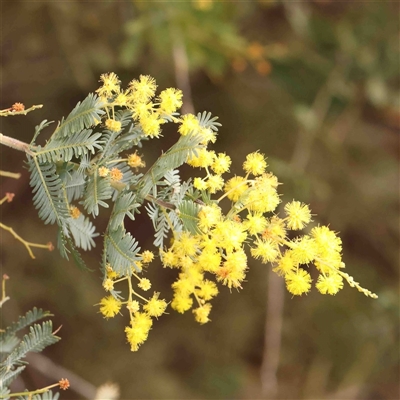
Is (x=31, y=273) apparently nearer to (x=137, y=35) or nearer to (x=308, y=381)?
(x=137, y=35)

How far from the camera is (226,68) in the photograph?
2.51 metres

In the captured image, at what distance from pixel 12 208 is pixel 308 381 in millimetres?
1932

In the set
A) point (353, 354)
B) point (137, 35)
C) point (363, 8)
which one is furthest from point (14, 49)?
point (353, 354)

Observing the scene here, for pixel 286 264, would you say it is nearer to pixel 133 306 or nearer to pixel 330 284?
pixel 330 284

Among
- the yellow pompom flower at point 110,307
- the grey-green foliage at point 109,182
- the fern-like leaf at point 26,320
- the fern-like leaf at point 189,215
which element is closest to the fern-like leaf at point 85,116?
the grey-green foliage at point 109,182

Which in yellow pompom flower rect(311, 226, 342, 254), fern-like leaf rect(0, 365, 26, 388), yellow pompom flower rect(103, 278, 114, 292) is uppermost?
yellow pompom flower rect(311, 226, 342, 254)

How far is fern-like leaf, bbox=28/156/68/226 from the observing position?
2.80 ft

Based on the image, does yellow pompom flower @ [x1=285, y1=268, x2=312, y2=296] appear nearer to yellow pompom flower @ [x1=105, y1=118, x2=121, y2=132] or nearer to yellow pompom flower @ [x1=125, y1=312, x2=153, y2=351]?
yellow pompom flower @ [x1=125, y1=312, x2=153, y2=351]

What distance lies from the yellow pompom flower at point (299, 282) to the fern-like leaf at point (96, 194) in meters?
0.34

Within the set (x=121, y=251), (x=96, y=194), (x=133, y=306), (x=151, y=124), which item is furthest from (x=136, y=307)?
(x=151, y=124)

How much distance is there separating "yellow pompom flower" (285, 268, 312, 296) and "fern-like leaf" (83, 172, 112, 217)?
34 cm

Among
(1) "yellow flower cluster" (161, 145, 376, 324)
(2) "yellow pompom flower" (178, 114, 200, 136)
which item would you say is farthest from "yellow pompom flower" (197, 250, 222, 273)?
(2) "yellow pompom flower" (178, 114, 200, 136)

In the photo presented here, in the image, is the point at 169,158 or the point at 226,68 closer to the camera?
the point at 169,158

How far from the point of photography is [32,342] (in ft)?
3.12
